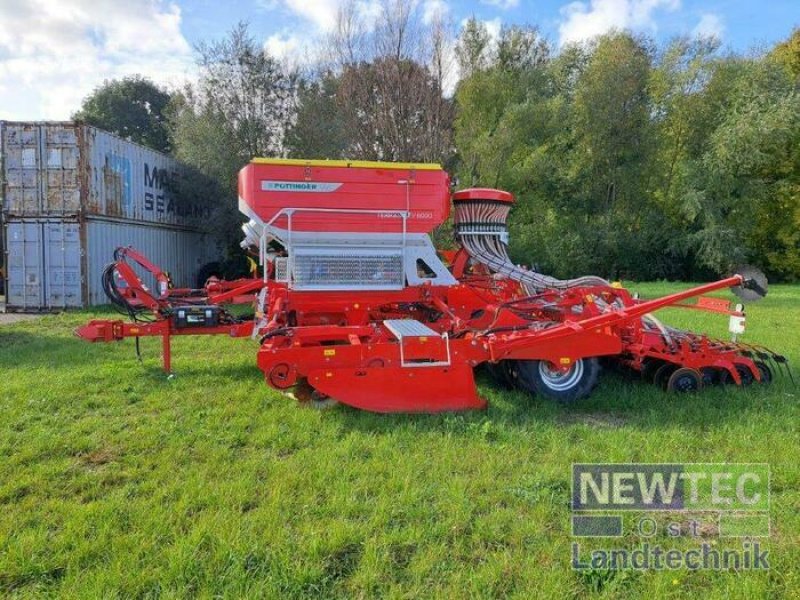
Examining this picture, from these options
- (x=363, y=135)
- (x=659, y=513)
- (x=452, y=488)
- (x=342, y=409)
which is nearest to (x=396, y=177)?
(x=342, y=409)

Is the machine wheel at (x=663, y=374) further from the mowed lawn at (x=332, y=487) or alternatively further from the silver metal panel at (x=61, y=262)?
the silver metal panel at (x=61, y=262)

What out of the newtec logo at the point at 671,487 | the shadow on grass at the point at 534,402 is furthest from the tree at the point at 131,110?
the newtec logo at the point at 671,487

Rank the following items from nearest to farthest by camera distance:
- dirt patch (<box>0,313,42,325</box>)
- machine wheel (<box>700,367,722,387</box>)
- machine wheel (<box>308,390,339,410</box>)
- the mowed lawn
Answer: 1. the mowed lawn
2. machine wheel (<box>308,390,339,410</box>)
3. machine wheel (<box>700,367,722,387</box>)
4. dirt patch (<box>0,313,42,325</box>)

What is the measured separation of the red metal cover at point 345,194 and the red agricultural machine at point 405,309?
0.01 m

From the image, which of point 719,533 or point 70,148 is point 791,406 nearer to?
point 719,533

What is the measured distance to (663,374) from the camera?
5586 mm

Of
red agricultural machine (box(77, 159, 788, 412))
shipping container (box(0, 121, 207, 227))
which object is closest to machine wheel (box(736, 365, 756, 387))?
red agricultural machine (box(77, 159, 788, 412))

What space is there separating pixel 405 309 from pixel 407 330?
1605 millimetres

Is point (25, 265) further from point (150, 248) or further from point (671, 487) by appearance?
point (671, 487)

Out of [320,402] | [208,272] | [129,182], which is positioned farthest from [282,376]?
[208,272]

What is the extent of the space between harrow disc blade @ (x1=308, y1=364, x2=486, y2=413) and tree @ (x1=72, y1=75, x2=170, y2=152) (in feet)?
108

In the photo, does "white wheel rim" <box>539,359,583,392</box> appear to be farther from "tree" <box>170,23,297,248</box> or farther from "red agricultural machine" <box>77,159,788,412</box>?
"tree" <box>170,23,297,248</box>

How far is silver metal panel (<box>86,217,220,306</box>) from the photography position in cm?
1295

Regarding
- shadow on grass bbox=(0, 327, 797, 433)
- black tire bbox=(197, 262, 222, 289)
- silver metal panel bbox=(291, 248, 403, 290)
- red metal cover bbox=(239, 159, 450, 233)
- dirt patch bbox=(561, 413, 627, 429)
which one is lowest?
dirt patch bbox=(561, 413, 627, 429)
